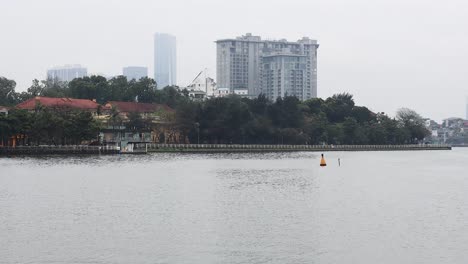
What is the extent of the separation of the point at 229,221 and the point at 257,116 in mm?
109189

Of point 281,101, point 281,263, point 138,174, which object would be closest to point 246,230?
point 281,263

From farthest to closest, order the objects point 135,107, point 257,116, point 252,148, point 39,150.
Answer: point 135,107
point 257,116
point 252,148
point 39,150

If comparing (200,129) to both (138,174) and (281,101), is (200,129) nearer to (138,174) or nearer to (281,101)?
(281,101)

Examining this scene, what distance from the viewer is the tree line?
132625 mm

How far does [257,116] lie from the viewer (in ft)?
469

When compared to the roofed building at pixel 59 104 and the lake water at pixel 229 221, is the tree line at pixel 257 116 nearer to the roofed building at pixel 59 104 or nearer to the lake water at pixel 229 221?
the roofed building at pixel 59 104

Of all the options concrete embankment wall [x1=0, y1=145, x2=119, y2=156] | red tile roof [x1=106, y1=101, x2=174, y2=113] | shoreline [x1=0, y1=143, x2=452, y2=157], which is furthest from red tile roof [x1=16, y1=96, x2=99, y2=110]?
concrete embankment wall [x1=0, y1=145, x2=119, y2=156]

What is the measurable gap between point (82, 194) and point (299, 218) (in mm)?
18198

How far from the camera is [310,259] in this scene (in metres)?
25.4

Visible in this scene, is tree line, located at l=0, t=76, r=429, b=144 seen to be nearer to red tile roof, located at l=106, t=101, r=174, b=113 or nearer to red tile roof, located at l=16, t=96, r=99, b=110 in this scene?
red tile roof, located at l=106, t=101, r=174, b=113

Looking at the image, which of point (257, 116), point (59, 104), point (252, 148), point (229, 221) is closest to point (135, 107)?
point (59, 104)

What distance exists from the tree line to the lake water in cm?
7279

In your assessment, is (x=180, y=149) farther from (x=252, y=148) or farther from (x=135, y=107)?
(x=135, y=107)

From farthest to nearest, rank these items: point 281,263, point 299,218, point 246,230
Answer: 1. point 299,218
2. point 246,230
3. point 281,263
